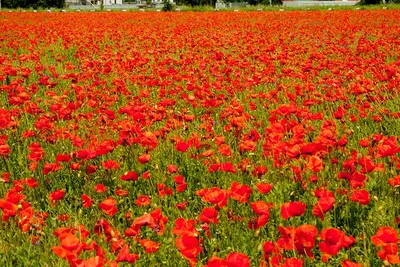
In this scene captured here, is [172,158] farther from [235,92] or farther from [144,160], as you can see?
[235,92]

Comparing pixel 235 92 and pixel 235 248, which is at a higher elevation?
pixel 235 92

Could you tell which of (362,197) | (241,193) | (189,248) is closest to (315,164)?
(362,197)

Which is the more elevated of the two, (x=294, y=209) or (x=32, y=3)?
(x=32, y=3)

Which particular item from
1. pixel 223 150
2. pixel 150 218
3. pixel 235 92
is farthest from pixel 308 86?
pixel 150 218

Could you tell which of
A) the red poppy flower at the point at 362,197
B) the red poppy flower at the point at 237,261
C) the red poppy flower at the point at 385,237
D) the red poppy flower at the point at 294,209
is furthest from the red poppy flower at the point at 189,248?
the red poppy flower at the point at 362,197

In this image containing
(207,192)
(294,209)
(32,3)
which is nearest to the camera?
(294,209)

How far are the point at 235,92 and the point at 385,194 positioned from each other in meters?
2.93

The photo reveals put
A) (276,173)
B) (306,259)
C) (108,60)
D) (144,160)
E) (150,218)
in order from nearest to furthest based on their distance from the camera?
(150,218) < (306,259) < (144,160) < (276,173) < (108,60)

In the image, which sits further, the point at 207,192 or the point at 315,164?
the point at 315,164

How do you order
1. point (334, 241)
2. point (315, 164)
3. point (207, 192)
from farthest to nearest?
point (315, 164), point (207, 192), point (334, 241)

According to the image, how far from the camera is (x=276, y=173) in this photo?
298cm

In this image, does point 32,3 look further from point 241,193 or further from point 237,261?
point 237,261

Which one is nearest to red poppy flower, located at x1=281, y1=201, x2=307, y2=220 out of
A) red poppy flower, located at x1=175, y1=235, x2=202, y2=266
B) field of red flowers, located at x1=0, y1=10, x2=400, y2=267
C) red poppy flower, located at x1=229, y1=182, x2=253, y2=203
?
field of red flowers, located at x1=0, y1=10, x2=400, y2=267

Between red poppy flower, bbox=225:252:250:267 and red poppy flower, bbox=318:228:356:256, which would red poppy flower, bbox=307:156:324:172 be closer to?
red poppy flower, bbox=318:228:356:256
